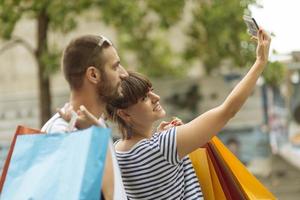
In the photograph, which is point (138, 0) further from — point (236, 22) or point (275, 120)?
point (275, 120)

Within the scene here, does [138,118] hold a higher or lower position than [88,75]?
lower

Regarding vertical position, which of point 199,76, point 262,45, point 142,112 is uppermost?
point 262,45

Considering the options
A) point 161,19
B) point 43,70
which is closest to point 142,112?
point 43,70

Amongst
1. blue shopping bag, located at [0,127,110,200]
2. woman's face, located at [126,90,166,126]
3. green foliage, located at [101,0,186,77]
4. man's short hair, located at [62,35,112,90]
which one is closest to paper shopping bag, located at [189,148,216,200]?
woman's face, located at [126,90,166,126]

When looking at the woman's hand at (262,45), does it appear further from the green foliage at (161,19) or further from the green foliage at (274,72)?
the green foliage at (274,72)

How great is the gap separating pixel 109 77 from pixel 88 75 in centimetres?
9

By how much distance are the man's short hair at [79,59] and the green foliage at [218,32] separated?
10.8m

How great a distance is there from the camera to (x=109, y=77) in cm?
279

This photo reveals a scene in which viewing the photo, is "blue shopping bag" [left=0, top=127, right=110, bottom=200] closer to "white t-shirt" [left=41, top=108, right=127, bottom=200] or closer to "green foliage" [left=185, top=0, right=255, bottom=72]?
"white t-shirt" [left=41, top=108, right=127, bottom=200]

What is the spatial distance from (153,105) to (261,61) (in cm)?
53

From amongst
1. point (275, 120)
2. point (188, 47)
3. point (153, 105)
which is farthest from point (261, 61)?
point (188, 47)

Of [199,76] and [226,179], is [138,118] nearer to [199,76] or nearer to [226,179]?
[226,179]

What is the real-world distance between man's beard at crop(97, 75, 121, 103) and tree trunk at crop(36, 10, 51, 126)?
11.0 m

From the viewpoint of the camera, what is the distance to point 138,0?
13.9 metres
